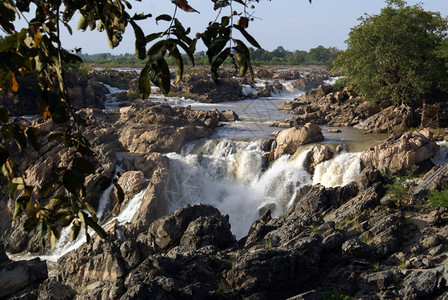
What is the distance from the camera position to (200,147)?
75.9 ft

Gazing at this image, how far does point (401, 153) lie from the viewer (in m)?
17.3

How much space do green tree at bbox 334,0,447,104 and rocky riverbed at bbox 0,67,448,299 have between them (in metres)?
6.92

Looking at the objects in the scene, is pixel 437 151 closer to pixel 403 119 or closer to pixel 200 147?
pixel 403 119

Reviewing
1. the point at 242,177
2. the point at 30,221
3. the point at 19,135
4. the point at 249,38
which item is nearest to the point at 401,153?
the point at 242,177

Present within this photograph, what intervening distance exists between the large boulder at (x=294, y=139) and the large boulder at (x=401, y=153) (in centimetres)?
327

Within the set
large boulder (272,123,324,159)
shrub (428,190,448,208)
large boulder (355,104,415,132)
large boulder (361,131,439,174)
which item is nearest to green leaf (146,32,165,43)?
shrub (428,190,448,208)

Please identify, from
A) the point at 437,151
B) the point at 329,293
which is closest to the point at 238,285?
the point at 329,293

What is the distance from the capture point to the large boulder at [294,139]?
20938 mm

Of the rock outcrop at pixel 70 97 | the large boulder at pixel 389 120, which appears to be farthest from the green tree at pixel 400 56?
the rock outcrop at pixel 70 97

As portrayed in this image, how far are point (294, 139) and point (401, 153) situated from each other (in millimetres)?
5006

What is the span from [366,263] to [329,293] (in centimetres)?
118

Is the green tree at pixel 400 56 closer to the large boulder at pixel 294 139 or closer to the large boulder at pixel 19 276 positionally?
the large boulder at pixel 294 139

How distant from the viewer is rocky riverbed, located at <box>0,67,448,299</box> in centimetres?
816

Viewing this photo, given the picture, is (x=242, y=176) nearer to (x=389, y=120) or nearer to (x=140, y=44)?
(x=389, y=120)
